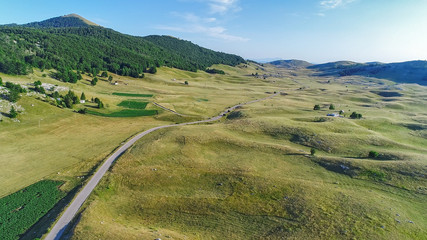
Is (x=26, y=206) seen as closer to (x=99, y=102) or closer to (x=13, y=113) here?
(x=13, y=113)

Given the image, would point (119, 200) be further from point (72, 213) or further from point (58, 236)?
point (58, 236)

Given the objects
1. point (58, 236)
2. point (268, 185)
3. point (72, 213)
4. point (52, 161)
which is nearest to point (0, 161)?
point (52, 161)

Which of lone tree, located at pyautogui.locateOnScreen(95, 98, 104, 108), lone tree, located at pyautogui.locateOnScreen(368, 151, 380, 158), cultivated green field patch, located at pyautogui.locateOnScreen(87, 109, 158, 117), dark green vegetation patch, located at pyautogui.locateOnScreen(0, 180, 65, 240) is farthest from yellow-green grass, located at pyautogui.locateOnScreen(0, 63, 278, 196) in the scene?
lone tree, located at pyautogui.locateOnScreen(368, 151, 380, 158)

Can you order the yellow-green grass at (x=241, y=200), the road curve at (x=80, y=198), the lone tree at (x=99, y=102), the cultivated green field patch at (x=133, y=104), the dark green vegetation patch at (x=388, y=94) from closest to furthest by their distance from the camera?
1. the yellow-green grass at (x=241, y=200)
2. the road curve at (x=80, y=198)
3. the lone tree at (x=99, y=102)
4. the cultivated green field patch at (x=133, y=104)
5. the dark green vegetation patch at (x=388, y=94)

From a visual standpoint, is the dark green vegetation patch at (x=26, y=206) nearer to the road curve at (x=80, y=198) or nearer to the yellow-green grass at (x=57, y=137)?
the yellow-green grass at (x=57, y=137)

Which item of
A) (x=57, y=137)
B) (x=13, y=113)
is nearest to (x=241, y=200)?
(x=57, y=137)

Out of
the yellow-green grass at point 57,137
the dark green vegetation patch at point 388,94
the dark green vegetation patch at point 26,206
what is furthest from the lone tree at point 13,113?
the dark green vegetation patch at point 388,94
